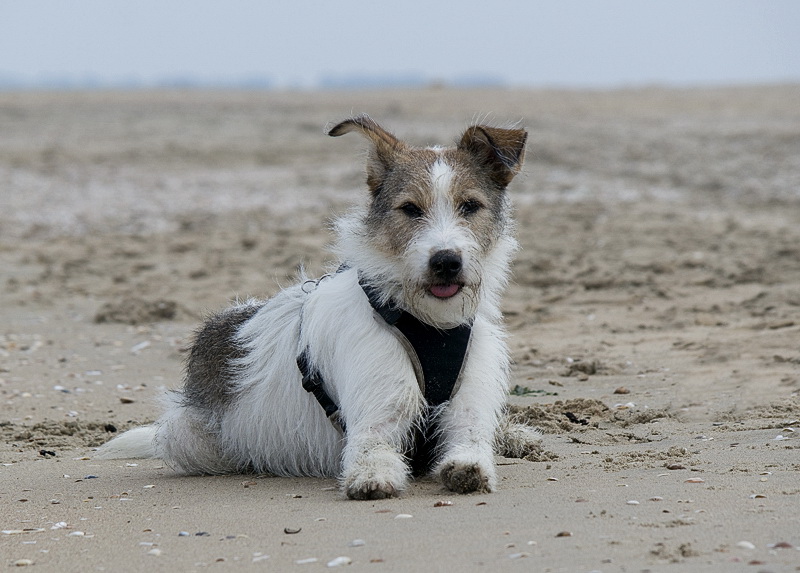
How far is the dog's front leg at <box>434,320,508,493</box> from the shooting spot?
5.18 meters

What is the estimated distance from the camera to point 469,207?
221 inches

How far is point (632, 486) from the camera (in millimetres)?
5082

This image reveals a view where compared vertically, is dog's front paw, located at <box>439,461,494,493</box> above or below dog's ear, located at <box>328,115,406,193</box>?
below

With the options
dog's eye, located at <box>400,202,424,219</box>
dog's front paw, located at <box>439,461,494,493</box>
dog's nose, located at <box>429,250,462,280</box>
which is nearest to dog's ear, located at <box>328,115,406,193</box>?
dog's eye, located at <box>400,202,424,219</box>

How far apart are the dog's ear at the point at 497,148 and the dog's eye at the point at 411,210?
516mm

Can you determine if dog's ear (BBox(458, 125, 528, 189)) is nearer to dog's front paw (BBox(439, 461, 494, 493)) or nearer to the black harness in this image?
the black harness

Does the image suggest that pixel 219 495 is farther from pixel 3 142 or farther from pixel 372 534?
pixel 3 142

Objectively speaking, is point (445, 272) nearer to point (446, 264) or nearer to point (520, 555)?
point (446, 264)

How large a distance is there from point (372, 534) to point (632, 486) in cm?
133

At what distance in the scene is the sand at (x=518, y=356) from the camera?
441 cm

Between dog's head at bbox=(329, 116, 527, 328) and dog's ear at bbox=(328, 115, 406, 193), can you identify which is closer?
dog's head at bbox=(329, 116, 527, 328)

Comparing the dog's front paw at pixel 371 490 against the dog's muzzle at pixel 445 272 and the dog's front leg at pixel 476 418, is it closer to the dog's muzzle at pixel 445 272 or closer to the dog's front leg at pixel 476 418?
the dog's front leg at pixel 476 418

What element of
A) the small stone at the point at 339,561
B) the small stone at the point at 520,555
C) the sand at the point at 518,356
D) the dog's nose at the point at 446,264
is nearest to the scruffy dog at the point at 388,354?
the dog's nose at the point at 446,264

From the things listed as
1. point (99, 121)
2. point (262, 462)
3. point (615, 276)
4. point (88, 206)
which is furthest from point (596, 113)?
point (262, 462)
